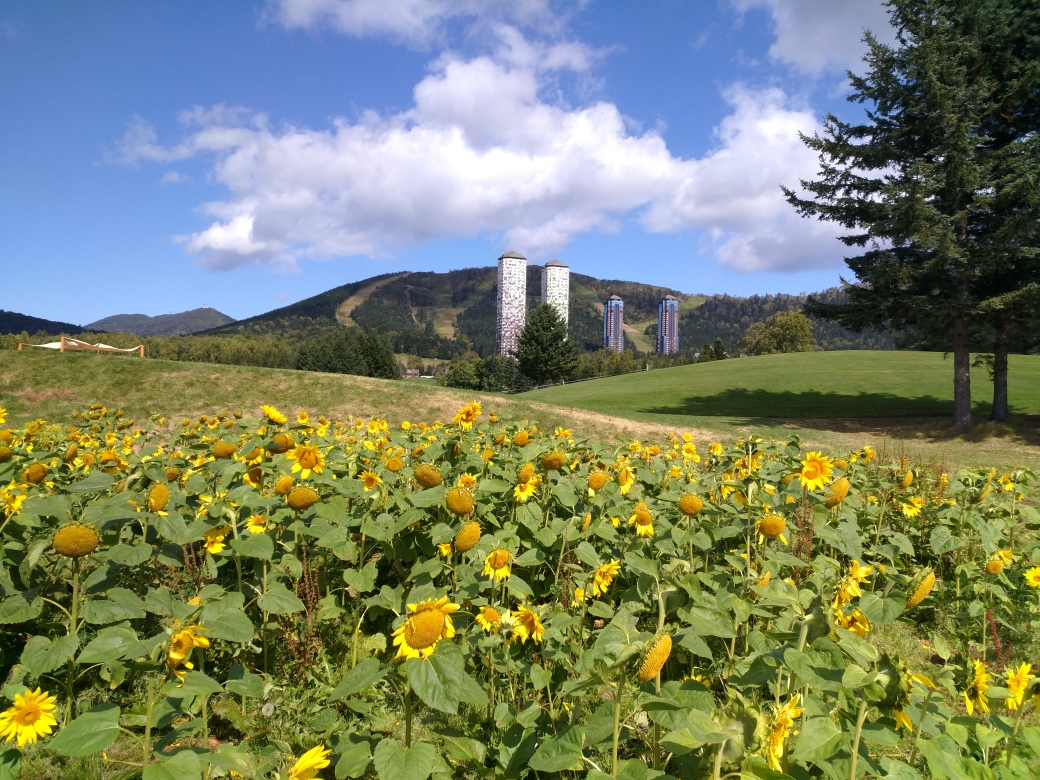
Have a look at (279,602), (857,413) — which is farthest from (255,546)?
(857,413)

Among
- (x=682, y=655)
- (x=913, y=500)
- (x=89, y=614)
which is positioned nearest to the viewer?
(x=89, y=614)

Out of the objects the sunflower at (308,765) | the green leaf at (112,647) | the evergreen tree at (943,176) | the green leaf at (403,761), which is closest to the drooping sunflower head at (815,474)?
the green leaf at (403,761)

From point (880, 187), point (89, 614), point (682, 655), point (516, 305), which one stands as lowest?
point (682, 655)

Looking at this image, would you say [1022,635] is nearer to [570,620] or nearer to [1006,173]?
[570,620]

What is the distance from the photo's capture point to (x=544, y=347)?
45.4 m

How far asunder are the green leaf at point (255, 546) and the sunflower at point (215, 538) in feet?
1.08

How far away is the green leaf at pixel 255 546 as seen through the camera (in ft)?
6.24

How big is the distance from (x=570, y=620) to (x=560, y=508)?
1.05 meters

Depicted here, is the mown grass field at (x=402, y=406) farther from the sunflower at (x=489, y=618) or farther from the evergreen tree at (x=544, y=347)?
the evergreen tree at (x=544, y=347)

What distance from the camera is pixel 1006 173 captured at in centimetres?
1516

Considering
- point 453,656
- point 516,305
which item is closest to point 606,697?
point 453,656

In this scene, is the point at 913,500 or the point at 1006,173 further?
the point at 1006,173

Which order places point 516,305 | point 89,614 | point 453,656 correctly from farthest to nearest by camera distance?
1. point 516,305
2. point 89,614
3. point 453,656

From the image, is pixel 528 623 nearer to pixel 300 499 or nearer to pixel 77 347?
pixel 300 499
